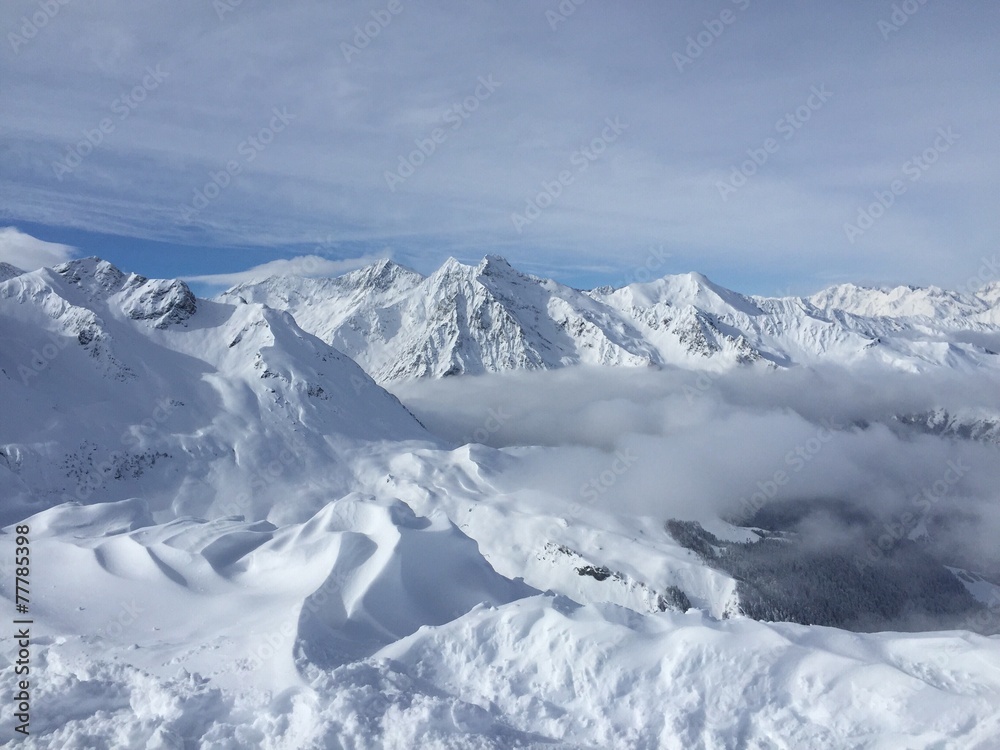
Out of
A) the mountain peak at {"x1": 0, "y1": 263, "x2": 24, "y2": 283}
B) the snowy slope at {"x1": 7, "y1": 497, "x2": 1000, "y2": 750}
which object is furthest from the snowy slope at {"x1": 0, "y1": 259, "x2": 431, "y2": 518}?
the snowy slope at {"x1": 7, "y1": 497, "x2": 1000, "y2": 750}

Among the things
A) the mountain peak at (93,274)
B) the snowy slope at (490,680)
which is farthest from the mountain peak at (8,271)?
the snowy slope at (490,680)

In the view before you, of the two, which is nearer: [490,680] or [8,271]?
[490,680]

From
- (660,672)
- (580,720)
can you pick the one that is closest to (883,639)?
(660,672)

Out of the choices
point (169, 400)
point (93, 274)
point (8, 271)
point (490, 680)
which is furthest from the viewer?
point (93, 274)

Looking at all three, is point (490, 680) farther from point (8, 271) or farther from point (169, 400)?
point (8, 271)

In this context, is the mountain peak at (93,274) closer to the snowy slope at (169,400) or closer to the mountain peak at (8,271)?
the snowy slope at (169,400)

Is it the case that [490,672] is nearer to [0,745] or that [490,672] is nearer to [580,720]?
[580,720]

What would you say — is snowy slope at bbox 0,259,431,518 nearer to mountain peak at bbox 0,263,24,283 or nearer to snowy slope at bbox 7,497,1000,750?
mountain peak at bbox 0,263,24,283

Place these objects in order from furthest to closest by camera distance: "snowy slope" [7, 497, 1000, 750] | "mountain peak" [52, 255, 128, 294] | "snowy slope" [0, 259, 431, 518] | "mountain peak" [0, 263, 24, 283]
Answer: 1. "mountain peak" [52, 255, 128, 294]
2. "mountain peak" [0, 263, 24, 283]
3. "snowy slope" [0, 259, 431, 518]
4. "snowy slope" [7, 497, 1000, 750]

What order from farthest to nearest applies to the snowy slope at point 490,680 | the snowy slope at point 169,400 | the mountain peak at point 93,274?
the mountain peak at point 93,274, the snowy slope at point 169,400, the snowy slope at point 490,680

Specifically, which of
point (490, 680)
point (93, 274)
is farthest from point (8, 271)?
point (490, 680)

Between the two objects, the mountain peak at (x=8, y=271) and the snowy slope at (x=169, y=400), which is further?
the mountain peak at (x=8, y=271)
